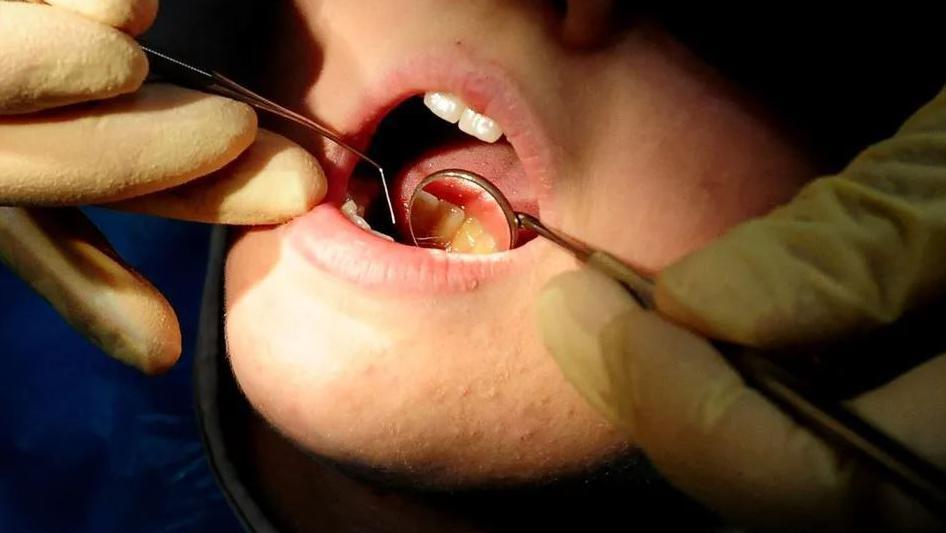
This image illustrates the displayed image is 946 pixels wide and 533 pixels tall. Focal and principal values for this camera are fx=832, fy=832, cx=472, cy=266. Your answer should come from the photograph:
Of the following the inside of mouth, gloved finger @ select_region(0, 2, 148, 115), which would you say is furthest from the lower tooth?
gloved finger @ select_region(0, 2, 148, 115)

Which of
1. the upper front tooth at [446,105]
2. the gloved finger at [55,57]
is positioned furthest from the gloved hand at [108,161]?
the upper front tooth at [446,105]

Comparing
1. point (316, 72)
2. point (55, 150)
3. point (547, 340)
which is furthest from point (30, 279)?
point (547, 340)

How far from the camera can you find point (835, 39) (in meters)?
0.61

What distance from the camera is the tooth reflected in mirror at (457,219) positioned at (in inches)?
34.2

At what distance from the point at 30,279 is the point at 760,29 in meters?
0.65

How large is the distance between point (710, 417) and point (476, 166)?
0.47m

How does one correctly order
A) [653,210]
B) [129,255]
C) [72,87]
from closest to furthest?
[72,87], [653,210], [129,255]

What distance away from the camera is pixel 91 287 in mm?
716

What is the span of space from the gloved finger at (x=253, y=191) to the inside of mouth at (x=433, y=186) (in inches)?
6.2

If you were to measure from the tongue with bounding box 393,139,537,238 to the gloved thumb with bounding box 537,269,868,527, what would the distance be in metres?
0.31

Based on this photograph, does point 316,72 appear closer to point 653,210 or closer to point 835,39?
point 653,210

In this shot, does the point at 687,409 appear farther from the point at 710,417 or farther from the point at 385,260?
the point at 385,260

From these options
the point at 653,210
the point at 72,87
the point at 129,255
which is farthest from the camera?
the point at 129,255

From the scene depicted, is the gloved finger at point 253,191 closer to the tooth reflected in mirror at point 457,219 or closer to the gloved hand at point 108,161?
the gloved hand at point 108,161
